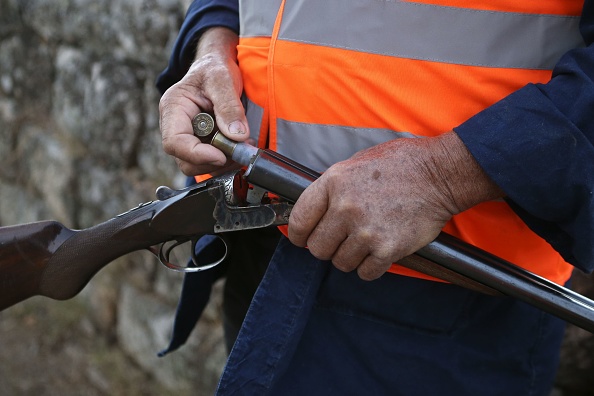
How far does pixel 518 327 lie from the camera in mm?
1431

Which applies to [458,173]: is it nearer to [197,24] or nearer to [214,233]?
[214,233]

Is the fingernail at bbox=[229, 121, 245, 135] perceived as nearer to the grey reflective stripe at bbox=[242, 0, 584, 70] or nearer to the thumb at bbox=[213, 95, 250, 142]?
the thumb at bbox=[213, 95, 250, 142]

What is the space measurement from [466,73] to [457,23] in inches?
3.8

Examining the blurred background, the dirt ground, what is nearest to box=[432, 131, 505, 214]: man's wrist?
the blurred background

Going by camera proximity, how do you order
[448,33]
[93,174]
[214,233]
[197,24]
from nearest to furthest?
[448,33] → [214,233] → [197,24] → [93,174]

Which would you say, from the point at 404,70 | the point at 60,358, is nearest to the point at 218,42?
the point at 404,70

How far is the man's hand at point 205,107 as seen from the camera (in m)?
1.38

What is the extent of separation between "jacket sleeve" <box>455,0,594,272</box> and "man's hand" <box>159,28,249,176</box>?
1.73 feet

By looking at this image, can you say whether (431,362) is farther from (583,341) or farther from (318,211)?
(583,341)

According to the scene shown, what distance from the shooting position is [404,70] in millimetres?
1225

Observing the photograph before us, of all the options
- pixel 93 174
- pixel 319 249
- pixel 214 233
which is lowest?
pixel 93 174

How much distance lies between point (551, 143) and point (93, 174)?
9.04ft

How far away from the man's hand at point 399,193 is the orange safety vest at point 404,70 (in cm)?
12

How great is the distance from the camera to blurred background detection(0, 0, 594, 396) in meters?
2.98
